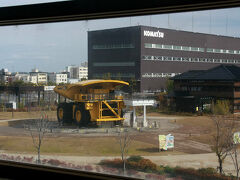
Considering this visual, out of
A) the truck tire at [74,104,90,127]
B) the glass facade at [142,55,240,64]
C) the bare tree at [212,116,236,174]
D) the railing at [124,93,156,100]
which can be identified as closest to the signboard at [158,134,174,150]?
the bare tree at [212,116,236,174]

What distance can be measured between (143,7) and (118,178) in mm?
588

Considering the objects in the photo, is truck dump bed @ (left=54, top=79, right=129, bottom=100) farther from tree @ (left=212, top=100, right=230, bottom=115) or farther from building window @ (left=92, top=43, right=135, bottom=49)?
tree @ (left=212, top=100, right=230, bottom=115)

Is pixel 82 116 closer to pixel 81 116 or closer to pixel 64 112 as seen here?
pixel 81 116

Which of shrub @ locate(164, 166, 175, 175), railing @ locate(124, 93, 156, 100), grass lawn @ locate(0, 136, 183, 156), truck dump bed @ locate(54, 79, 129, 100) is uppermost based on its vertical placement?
truck dump bed @ locate(54, 79, 129, 100)

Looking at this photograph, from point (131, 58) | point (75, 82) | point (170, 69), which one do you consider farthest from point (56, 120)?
point (170, 69)

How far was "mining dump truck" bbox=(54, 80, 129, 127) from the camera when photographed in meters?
7.51

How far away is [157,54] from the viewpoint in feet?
17.0

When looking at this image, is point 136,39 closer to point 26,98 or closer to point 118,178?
point 26,98

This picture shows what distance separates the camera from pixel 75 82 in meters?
7.16

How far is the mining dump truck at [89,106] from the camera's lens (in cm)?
751

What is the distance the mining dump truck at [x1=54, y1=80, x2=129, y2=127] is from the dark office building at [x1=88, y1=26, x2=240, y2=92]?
4.68ft

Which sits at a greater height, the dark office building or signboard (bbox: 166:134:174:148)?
the dark office building

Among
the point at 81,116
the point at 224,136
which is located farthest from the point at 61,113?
the point at 224,136

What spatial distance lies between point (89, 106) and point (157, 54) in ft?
10.7
